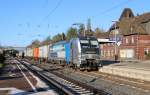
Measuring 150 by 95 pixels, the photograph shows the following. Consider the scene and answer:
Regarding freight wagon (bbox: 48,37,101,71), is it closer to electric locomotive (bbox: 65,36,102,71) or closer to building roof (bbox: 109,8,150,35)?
electric locomotive (bbox: 65,36,102,71)

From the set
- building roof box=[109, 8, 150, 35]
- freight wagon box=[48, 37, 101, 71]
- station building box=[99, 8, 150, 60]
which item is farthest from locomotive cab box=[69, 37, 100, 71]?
building roof box=[109, 8, 150, 35]

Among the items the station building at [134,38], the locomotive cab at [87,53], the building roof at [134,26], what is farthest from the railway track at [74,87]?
the building roof at [134,26]

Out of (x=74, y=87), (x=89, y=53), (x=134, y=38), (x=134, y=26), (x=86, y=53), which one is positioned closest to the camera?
(x=74, y=87)

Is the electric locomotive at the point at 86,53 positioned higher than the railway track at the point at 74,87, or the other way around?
the electric locomotive at the point at 86,53

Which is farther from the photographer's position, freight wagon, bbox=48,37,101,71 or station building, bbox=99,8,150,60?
station building, bbox=99,8,150,60

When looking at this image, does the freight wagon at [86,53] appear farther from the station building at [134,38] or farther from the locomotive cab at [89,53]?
the station building at [134,38]

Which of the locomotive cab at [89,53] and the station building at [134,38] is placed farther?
the station building at [134,38]

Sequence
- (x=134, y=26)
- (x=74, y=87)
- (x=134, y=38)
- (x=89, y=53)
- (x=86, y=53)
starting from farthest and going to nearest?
(x=134, y=26), (x=134, y=38), (x=89, y=53), (x=86, y=53), (x=74, y=87)

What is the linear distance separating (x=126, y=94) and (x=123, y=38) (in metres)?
80.4

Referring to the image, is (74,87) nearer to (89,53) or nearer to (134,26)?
(89,53)

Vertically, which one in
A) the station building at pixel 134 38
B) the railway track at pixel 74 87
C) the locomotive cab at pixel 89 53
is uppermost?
the station building at pixel 134 38

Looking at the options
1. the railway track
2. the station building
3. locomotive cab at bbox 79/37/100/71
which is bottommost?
the railway track

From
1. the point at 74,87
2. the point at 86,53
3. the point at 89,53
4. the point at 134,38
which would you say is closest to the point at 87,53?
the point at 86,53

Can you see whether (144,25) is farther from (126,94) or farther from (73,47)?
(126,94)
